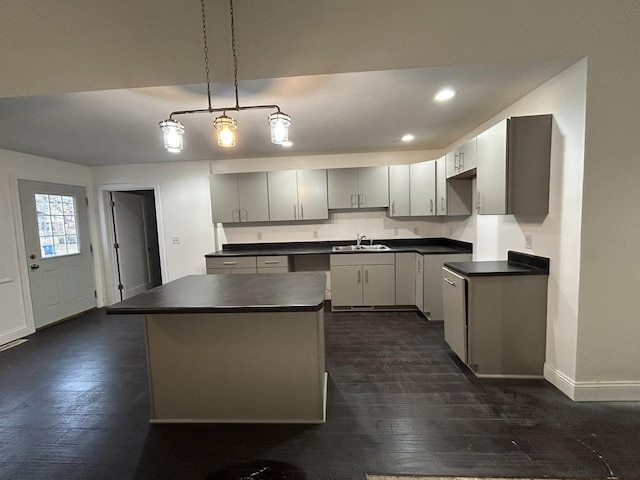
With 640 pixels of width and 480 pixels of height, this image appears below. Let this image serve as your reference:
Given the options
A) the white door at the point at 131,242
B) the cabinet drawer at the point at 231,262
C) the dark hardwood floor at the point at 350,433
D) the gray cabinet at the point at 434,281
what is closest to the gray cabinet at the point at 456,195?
the gray cabinet at the point at 434,281

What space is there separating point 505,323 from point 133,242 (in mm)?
5729

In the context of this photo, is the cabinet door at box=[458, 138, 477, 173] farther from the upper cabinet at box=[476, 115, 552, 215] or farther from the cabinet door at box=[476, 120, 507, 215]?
the upper cabinet at box=[476, 115, 552, 215]

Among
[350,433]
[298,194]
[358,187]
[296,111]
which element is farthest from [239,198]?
[350,433]

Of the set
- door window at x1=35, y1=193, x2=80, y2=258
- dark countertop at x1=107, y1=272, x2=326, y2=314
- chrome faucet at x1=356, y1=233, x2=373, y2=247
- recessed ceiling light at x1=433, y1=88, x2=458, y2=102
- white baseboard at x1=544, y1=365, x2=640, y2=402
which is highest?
recessed ceiling light at x1=433, y1=88, x2=458, y2=102

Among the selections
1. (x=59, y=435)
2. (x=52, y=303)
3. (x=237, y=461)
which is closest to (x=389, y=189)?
(x=237, y=461)

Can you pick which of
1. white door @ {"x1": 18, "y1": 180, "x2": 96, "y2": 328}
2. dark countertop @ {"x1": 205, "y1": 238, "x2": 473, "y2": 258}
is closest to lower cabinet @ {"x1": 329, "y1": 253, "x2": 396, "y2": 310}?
dark countertop @ {"x1": 205, "y1": 238, "x2": 473, "y2": 258}

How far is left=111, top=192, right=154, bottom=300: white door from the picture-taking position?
15.2 ft

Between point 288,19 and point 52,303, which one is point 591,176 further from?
point 52,303

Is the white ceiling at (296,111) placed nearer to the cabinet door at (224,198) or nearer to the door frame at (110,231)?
the cabinet door at (224,198)

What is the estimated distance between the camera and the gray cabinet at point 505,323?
2.15 m

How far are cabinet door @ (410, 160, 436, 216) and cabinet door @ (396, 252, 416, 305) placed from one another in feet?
2.14

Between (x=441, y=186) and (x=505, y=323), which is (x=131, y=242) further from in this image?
(x=505, y=323)

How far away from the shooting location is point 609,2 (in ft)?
5.63

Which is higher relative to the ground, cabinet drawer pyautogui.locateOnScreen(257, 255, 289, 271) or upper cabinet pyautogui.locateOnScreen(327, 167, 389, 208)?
upper cabinet pyautogui.locateOnScreen(327, 167, 389, 208)
